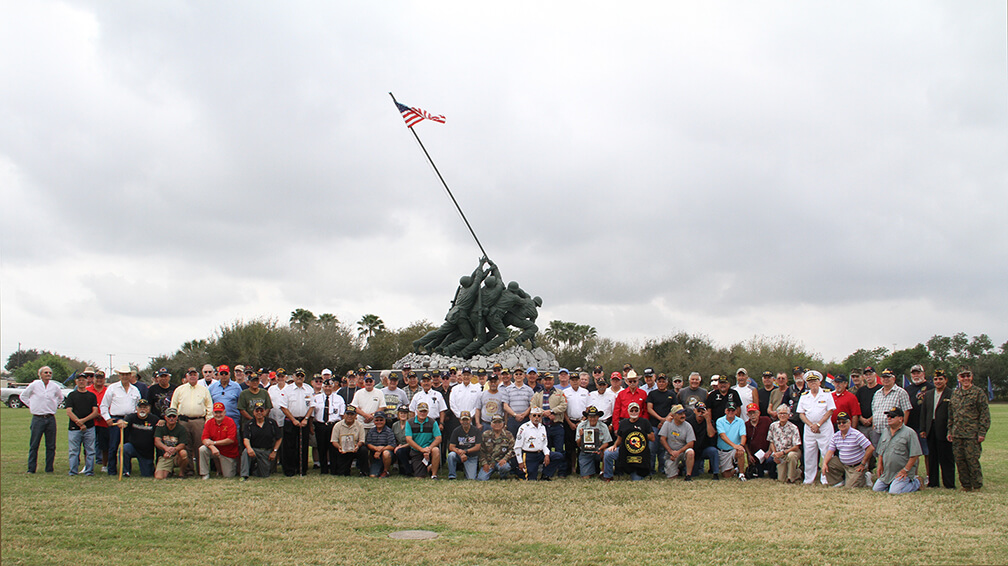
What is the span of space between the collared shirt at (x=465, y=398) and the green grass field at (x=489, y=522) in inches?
74.6

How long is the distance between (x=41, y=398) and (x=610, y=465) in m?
8.73

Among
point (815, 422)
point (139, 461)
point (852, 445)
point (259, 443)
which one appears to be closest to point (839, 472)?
point (852, 445)

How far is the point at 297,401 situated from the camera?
12.3 m

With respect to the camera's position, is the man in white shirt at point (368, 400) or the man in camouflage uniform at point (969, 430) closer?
the man in camouflage uniform at point (969, 430)

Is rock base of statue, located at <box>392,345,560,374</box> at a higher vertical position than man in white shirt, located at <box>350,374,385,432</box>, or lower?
higher

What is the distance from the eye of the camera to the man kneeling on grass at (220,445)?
1112cm

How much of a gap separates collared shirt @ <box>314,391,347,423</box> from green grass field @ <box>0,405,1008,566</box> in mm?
1574

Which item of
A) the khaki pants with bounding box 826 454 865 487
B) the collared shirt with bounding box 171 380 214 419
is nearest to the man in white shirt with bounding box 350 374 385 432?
the collared shirt with bounding box 171 380 214 419

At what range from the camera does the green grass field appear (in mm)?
6348

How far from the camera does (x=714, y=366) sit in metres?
45.7

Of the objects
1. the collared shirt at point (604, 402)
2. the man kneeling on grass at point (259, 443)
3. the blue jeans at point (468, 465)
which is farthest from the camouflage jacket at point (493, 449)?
the man kneeling on grass at point (259, 443)

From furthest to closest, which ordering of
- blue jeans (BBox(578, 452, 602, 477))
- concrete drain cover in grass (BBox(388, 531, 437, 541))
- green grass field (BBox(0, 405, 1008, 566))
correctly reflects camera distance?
blue jeans (BBox(578, 452, 602, 477)), concrete drain cover in grass (BBox(388, 531, 437, 541)), green grass field (BBox(0, 405, 1008, 566))

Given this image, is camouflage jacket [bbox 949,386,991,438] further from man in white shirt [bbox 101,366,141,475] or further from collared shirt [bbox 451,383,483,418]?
man in white shirt [bbox 101,366,141,475]

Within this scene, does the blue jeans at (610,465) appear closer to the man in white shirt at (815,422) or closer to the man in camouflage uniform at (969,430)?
the man in white shirt at (815,422)
